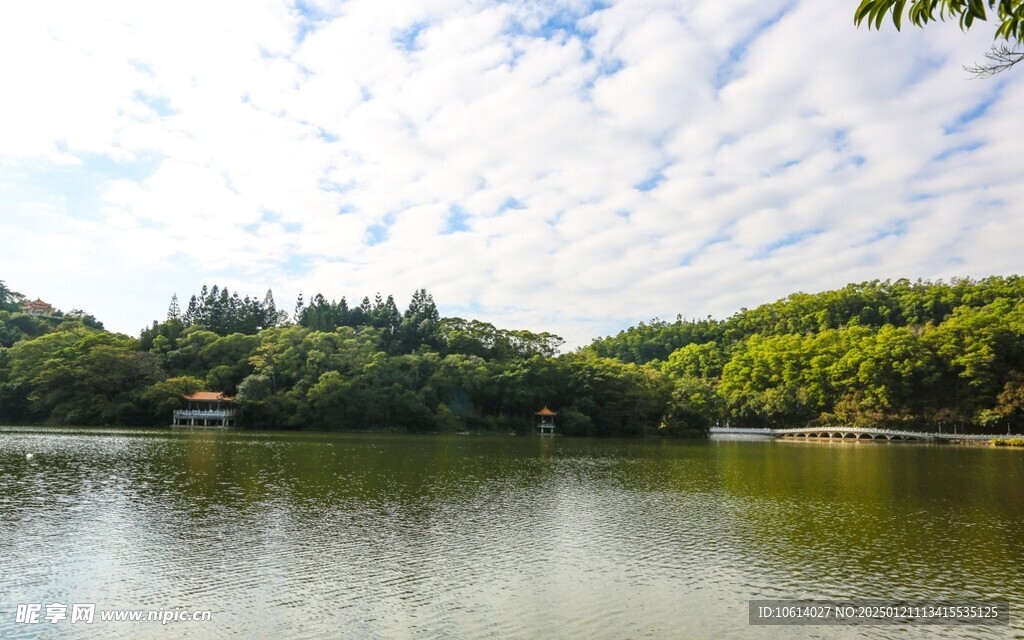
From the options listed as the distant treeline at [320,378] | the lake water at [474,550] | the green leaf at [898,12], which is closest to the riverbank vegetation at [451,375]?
the distant treeline at [320,378]

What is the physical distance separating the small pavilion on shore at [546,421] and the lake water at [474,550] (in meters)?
40.8

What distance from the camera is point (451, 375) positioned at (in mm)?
68125

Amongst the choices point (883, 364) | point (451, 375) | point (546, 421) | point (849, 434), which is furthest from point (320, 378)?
point (883, 364)

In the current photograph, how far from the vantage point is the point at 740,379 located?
86.9 metres

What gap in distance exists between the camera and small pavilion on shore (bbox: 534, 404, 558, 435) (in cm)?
6744

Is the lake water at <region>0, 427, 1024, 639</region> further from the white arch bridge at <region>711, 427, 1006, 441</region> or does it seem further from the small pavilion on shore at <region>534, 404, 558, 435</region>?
the white arch bridge at <region>711, 427, 1006, 441</region>

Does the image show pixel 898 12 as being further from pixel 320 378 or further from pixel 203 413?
pixel 203 413

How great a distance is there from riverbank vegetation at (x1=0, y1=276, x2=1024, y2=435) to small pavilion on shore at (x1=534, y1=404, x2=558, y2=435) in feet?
3.96

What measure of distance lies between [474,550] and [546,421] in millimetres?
55890

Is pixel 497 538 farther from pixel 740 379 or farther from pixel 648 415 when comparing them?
pixel 740 379

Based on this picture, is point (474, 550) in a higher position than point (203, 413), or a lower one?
lower

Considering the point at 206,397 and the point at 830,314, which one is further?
the point at 830,314

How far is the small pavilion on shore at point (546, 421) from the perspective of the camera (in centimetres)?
6744

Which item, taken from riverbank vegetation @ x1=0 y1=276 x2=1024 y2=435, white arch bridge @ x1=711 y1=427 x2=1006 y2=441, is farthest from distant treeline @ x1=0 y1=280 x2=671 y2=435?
white arch bridge @ x1=711 y1=427 x2=1006 y2=441
